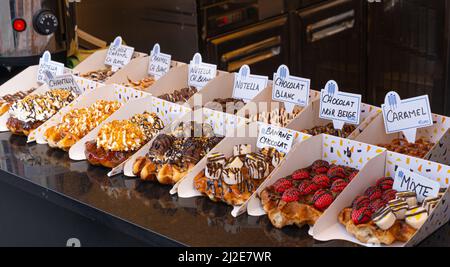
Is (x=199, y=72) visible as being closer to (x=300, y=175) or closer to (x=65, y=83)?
(x=65, y=83)

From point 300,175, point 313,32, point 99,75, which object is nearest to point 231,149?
point 300,175

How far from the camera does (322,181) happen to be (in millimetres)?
2580

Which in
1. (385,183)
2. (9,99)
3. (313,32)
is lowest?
(313,32)

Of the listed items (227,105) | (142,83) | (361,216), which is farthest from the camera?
(142,83)

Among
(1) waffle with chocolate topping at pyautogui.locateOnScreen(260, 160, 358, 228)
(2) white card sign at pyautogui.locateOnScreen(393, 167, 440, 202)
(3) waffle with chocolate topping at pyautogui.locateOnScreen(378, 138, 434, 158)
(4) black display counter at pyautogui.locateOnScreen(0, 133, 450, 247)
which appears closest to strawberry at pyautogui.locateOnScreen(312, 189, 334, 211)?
(1) waffle with chocolate topping at pyautogui.locateOnScreen(260, 160, 358, 228)

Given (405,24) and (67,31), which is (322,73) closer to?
(405,24)

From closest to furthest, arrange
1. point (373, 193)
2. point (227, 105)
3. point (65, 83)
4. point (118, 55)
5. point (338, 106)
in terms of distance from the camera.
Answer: point (373, 193) → point (338, 106) → point (227, 105) → point (65, 83) → point (118, 55)

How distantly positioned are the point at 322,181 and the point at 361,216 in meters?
0.26

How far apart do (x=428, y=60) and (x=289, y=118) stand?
8.22ft

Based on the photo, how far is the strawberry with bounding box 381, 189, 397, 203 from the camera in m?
2.41

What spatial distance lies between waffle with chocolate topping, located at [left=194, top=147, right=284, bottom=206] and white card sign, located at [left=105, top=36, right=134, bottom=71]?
1412mm

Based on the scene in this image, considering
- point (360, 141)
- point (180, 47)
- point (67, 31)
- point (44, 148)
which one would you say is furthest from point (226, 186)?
point (180, 47)

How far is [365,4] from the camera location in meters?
5.64

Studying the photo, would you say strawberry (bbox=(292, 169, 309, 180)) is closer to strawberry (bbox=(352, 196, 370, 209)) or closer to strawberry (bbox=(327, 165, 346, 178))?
strawberry (bbox=(327, 165, 346, 178))
